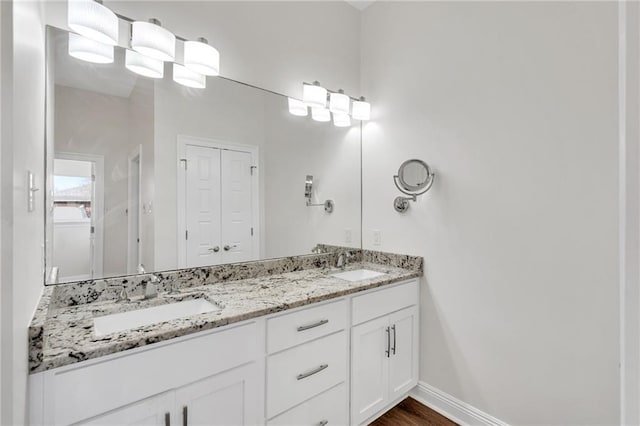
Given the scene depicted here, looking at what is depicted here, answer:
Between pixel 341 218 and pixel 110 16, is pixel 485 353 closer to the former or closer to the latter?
pixel 341 218

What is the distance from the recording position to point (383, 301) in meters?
1.85

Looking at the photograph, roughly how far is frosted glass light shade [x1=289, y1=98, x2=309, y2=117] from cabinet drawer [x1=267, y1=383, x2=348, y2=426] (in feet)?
5.72

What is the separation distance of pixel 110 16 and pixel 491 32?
1.96 metres

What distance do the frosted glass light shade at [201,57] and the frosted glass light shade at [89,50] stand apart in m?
0.34

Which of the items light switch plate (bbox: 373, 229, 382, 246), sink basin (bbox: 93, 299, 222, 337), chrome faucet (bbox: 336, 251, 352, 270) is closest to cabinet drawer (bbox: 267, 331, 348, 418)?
sink basin (bbox: 93, 299, 222, 337)

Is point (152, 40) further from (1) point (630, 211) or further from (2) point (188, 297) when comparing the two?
(1) point (630, 211)

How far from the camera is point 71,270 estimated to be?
1.38 meters

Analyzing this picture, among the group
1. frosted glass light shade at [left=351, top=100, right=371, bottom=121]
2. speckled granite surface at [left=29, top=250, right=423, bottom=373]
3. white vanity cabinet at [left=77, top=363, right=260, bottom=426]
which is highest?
frosted glass light shade at [left=351, top=100, right=371, bottom=121]

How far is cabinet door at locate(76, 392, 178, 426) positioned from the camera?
0.97 metres

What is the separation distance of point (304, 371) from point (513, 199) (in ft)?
4.65

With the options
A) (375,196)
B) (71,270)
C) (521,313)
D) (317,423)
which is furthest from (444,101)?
(71,270)

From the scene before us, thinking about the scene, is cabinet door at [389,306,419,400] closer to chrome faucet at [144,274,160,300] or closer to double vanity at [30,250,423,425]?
double vanity at [30,250,423,425]

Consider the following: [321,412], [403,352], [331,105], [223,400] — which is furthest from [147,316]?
[331,105]

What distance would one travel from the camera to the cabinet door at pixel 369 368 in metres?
1.69
